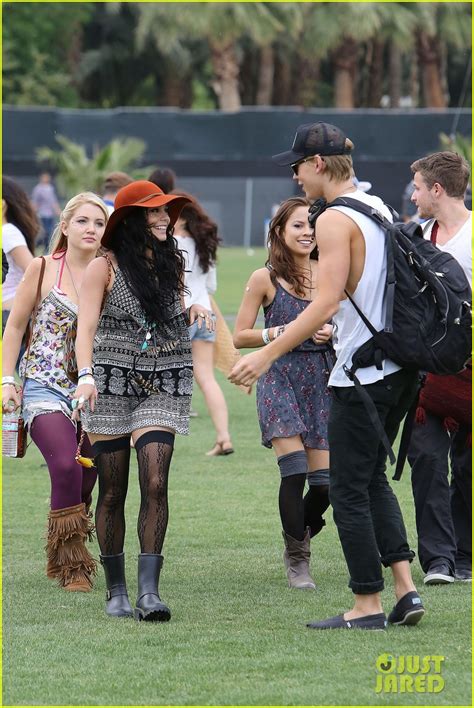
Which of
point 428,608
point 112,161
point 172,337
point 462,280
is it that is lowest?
point 112,161

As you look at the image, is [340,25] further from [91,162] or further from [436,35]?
[91,162]

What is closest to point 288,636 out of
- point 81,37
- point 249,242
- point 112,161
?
point 112,161

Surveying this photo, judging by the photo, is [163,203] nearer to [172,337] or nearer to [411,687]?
[172,337]

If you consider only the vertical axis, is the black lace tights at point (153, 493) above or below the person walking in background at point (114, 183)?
below

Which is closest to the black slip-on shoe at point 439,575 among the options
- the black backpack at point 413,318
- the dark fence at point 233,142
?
the black backpack at point 413,318

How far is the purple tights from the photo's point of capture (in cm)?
667

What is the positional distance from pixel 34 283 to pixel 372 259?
215 centimetres

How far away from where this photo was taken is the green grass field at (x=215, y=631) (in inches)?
191

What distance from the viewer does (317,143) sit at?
5.48 m

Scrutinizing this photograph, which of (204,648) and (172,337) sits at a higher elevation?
(172,337)

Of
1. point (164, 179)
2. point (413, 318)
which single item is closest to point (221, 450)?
point (164, 179)

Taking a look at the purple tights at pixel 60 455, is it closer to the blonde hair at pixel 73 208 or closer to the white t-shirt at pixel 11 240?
the blonde hair at pixel 73 208

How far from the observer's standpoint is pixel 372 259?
17.6 ft

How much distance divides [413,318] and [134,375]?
51.0 inches
